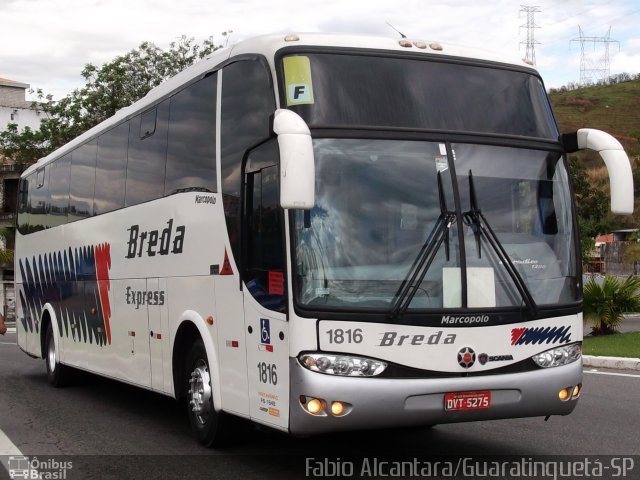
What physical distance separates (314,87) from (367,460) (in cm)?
310

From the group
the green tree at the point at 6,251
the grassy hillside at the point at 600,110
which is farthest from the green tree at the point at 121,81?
the grassy hillside at the point at 600,110

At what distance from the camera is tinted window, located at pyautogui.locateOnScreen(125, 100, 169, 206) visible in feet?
32.7

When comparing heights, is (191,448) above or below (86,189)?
below

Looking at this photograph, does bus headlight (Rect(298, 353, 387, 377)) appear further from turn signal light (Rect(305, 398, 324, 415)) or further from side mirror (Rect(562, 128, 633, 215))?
side mirror (Rect(562, 128, 633, 215))

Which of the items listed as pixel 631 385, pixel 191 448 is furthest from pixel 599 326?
pixel 191 448

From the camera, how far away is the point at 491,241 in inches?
284

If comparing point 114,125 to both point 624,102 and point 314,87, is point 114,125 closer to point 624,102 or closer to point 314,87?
point 314,87

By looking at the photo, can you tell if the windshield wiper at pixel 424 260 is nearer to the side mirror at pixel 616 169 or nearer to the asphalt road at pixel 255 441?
the side mirror at pixel 616 169

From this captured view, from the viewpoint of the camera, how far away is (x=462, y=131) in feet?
24.5

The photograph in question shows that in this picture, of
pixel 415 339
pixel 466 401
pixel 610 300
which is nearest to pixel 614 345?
pixel 610 300

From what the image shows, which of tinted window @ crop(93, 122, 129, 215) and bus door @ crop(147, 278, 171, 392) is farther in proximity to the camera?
tinted window @ crop(93, 122, 129, 215)

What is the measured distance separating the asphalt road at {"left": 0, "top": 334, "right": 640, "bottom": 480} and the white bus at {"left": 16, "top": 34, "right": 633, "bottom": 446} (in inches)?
→ 19.4

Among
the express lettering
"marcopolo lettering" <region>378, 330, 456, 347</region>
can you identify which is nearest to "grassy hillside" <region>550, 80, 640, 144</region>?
the express lettering

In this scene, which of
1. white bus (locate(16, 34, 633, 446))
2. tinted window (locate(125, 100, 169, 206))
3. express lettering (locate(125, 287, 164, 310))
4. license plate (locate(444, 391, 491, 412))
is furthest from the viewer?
tinted window (locate(125, 100, 169, 206))
